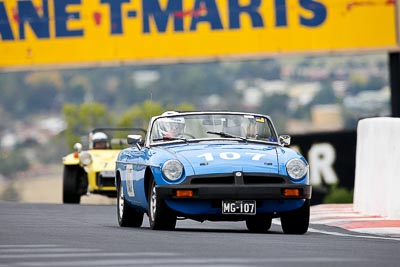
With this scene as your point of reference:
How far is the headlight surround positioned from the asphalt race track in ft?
30.7

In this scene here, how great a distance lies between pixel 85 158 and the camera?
2708 cm

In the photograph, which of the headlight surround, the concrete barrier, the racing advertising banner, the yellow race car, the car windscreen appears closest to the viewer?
the car windscreen

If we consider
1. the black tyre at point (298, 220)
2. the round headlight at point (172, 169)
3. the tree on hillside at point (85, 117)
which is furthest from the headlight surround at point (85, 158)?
the tree on hillside at point (85, 117)

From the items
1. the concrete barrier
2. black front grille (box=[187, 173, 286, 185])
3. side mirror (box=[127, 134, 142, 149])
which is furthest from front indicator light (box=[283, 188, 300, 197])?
the concrete barrier

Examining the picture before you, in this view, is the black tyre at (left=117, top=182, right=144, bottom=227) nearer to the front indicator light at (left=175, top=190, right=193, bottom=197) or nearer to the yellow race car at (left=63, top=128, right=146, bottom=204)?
the front indicator light at (left=175, top=190, right=193, bottom=197)

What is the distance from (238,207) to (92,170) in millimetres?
11863

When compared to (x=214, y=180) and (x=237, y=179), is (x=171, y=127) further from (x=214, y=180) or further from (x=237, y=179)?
(x=237, y=179)

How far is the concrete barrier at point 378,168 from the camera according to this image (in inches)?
722

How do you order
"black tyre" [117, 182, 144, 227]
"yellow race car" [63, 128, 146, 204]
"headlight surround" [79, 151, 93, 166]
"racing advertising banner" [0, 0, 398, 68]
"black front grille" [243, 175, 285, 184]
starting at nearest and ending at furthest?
"black front grille" [243, 175, 285, 184]
"black tyre" [117, 182, 144, 227]
"yellow race car" [63, 128, 146, 204]
"headlight surround" [79, 151, 93, 166]
"racing advertising banner" [0, 0, 398, 68]

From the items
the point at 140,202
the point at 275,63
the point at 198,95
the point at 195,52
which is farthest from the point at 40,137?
the point at 140,202

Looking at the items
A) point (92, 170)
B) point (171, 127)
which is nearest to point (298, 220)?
point (171, 127)

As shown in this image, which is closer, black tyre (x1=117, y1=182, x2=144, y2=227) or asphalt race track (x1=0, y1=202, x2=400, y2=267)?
asphalt race track (x1=0, y1=202, x2=400, y2=267)

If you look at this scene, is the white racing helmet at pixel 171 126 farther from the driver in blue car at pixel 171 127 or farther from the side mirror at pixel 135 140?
the side mirror at pixel 135 140

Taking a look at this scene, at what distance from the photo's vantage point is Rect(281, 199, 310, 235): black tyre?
15766 millimetres
